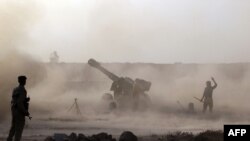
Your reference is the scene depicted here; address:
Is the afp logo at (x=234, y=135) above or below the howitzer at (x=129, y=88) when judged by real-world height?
below

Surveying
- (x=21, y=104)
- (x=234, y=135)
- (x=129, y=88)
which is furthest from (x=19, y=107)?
(x=129, y=88)

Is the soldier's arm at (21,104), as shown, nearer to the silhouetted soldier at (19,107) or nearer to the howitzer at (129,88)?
the silhouetted soldier at (19,107)

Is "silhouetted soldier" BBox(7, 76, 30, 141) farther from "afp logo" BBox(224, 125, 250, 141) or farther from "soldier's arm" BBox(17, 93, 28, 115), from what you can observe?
"afp logo" BBox(224, 125, 250, 141)

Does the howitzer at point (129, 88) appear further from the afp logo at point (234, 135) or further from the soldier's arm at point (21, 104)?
the afp logo at point (234, 135)

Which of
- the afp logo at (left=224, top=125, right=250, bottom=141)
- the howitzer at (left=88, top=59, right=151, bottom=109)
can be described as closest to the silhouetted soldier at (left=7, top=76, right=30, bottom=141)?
the afp logo at (left=224, top=125, right=250, bottom=141)

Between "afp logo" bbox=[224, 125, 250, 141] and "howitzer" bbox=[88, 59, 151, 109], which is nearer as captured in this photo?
"afp logo" bbox=[224, 125, 250, 141]

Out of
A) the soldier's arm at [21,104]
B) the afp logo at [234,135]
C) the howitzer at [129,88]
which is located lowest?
the afp logo at [234,135]

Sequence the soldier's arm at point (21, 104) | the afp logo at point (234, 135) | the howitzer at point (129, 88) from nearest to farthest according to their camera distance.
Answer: the afp logo at point (234, 135) → the soldier's arm at point (21, 104) → the howitzer at point (129, 88)

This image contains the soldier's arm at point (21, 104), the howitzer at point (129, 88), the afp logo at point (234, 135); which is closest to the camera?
the afp logo at point (234, 135)

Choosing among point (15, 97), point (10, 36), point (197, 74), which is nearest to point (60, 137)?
point (15, 97)

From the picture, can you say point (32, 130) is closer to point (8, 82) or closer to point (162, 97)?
point (8, 82)

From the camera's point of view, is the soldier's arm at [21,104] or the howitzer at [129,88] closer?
the soldier's arm at [21,104]

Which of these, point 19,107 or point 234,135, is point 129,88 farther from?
point 234,135

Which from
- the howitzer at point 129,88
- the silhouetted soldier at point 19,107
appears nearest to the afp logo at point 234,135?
the silhouetted soldier at point 19,107
